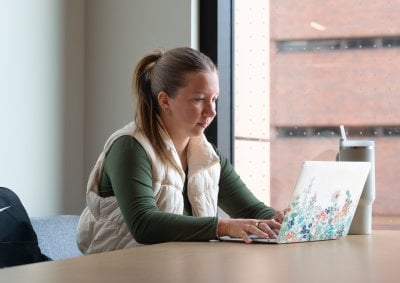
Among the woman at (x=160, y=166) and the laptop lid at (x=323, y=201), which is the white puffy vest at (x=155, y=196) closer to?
the woman at (x=160, y=166)

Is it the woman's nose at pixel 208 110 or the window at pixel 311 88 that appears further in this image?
the window at pixel 311 88

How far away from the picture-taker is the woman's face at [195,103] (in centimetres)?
228

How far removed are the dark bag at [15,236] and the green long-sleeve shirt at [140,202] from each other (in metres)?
0.37

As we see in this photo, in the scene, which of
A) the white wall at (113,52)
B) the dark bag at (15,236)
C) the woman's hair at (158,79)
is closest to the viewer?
the woman's hair at (158,79)

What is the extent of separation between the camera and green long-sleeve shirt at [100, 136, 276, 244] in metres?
1.99

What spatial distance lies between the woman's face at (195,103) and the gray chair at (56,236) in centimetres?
66

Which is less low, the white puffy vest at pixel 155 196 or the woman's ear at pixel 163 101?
the woman's ear at pixel 163 101

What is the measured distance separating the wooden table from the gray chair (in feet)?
2.92

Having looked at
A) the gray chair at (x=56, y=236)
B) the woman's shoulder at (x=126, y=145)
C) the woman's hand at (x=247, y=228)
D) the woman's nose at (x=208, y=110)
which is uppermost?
the woman's nose at (x=208, y=110)

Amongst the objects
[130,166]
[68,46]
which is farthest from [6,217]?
[68,46]

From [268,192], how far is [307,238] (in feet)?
4.26

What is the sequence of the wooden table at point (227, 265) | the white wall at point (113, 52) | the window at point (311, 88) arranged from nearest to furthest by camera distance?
the wooden table at point (227, 265) < the window at point (311, 88) < the white wall at point (113, 52)

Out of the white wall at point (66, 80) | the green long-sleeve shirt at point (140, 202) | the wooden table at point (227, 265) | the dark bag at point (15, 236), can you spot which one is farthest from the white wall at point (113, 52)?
the wooden table at point (227, 265)

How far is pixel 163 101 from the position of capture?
92.2 inches
